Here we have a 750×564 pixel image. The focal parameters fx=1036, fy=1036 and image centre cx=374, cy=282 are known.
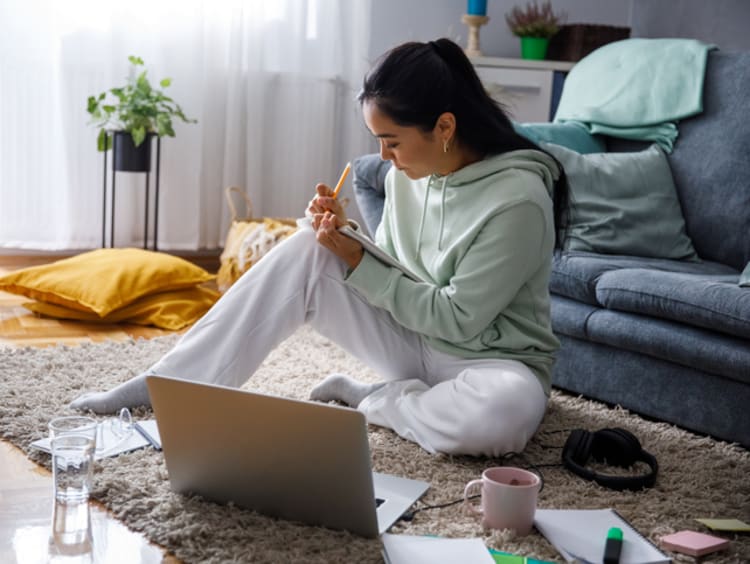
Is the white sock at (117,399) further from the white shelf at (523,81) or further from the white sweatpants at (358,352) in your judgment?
the white shelf at (523,81)

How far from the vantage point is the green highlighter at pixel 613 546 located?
1487 mm

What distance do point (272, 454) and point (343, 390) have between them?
0.69 metres

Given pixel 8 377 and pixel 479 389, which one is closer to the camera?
pixel 479 389

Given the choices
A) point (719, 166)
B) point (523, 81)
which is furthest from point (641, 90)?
point (523, 81)

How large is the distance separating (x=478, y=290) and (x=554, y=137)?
1191 mm

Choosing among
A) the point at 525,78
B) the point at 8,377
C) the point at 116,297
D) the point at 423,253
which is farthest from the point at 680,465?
the point at 525,78

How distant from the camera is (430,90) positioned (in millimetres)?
1886

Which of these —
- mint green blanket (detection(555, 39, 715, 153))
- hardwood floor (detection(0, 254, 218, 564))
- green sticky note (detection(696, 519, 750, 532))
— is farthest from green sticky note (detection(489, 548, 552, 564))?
mint green blanket (detection(555, 39, 715, 153))

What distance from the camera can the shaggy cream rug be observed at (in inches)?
60.3

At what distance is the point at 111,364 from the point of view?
2.50 metres

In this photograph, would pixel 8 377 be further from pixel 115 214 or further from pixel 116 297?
pixel 115 214

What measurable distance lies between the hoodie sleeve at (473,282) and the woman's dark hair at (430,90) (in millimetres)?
192

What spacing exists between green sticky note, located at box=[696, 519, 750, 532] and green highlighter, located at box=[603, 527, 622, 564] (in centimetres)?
21

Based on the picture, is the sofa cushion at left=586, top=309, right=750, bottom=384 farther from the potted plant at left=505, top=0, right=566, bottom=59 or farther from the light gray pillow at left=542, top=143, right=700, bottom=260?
the potted plant at left=505, top=0, right=566, bottom=59
